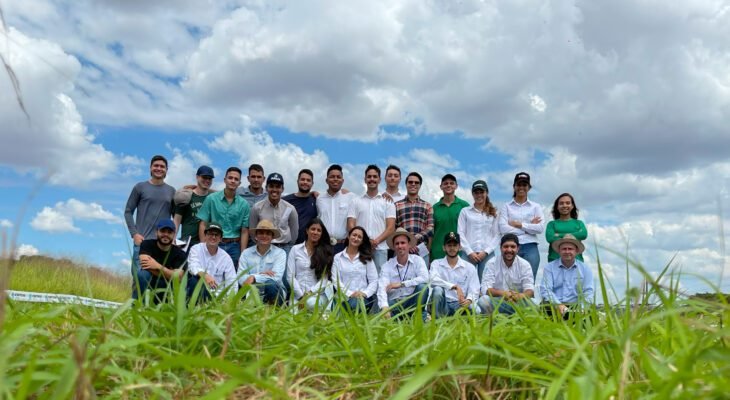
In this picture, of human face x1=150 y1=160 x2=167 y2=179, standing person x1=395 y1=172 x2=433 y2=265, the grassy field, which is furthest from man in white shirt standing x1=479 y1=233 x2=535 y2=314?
the grassy field

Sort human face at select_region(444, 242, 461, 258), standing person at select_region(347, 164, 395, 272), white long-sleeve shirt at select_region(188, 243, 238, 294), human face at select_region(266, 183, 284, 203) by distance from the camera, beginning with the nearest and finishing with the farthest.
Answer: white long-sleeve shirt at select_region(188, 243, 238, 294) < human face at select_region(444, 242, 461, 258) < human face at select_region(266, 183, 284, 203) < standing person at select_region(347, 164, 395, 272)

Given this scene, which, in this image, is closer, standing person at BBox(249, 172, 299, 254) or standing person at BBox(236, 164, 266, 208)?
standing person at BBox(249, 172, 299, 254)

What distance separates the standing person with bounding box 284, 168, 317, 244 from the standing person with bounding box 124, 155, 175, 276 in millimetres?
1543

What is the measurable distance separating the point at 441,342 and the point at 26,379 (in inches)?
55.4

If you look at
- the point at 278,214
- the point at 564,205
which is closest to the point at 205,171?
the point at 278,214

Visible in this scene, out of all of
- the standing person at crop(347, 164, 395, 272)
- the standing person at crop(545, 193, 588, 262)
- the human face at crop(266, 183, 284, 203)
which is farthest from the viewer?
the standing person at crop(347, 164, 395, 272)

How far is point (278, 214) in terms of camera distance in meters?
8.29

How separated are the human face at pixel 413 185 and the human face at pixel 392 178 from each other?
0.16 meters

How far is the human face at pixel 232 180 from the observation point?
8.45 meters

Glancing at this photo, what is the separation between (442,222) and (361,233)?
1.41 meters

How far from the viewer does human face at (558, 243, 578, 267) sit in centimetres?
731

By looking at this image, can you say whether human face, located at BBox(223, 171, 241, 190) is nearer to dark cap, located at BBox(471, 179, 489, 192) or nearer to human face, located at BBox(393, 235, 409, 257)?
human face, located at BBox(393, 235, 409, 257)

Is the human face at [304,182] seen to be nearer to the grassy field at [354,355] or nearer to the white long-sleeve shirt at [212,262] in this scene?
the white long-sleeve shirt at [212,262]

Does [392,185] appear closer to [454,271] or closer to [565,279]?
[454,271]
